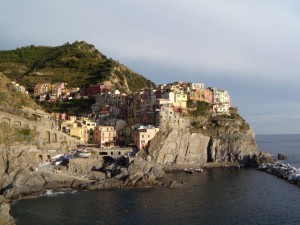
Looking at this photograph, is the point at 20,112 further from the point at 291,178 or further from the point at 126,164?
the point at 291,178

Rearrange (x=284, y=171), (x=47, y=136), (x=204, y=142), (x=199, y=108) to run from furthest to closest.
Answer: (x=199, y=108), (x=204, y=142), (x=284, y=171), (x=47, y=136)

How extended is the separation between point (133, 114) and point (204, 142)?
18772 millimetres

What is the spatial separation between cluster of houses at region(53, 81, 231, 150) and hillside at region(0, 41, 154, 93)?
23746 mm

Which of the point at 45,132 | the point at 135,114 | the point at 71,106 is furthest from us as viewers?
the point at 71,106

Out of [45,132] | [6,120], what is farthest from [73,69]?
[6,120]

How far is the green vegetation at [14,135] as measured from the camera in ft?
198

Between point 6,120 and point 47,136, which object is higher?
point 6,120

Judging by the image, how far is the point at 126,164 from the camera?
6512 centimetres

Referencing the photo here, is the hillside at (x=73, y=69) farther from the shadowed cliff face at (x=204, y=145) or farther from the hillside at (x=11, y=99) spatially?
the shadowed cliff face at (x=204, y=145)

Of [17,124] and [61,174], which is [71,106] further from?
[61,174]

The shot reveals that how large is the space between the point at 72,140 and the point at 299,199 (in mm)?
42526

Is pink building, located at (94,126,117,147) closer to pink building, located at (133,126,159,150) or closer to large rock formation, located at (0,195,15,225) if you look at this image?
pink building, located at (133,126,159,150)

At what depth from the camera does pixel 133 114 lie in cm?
9088

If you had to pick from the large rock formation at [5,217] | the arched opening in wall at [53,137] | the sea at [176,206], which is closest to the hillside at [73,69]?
the arched opening in wall at [53,137]
